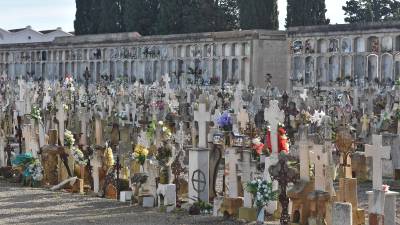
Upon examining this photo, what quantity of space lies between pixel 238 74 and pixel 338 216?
1314 inches

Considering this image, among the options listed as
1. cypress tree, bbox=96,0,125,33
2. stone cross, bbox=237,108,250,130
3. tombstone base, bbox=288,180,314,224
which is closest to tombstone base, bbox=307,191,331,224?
tombstone base, bbox=288,180,314,224

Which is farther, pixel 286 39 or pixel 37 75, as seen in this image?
pixel 37 75

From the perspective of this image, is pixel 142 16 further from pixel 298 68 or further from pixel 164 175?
pixel 164 175

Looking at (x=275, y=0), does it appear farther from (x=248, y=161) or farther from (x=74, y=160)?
(x=248, y=161)

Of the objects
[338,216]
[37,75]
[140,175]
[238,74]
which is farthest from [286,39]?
[338,216]

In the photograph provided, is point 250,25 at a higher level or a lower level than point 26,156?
higher

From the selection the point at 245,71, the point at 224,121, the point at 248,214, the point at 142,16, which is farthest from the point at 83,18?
the point at 248,214

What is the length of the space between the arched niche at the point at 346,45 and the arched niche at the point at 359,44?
0.99 feet

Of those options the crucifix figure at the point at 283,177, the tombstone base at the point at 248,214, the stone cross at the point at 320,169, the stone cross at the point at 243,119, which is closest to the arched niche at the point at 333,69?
the stone cross at the point at 243,119

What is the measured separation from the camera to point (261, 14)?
149 feet

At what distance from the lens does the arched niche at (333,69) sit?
39.8m

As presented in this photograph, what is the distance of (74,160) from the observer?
16.4 m

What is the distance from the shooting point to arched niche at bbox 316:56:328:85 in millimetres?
40344

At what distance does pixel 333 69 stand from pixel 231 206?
2843cm
